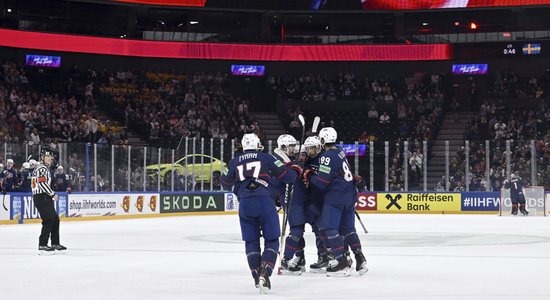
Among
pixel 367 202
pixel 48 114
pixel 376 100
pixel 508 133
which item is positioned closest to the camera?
pixel 367 202

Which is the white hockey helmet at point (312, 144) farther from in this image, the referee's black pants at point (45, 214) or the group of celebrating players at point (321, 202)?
the referee's black pants at point (45, 214)

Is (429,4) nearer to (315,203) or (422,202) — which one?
(422,202)

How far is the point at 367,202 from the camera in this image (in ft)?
118

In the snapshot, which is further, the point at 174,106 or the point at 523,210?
the point at 174,106

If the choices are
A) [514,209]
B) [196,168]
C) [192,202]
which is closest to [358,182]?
[196,168]

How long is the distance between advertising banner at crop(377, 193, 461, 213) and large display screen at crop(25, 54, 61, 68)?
16.5m

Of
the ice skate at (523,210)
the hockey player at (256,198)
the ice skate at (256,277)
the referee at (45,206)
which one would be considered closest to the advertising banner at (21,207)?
the referee at (45,206)

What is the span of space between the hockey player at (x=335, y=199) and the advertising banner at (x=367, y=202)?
23.8m

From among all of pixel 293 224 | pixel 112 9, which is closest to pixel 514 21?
pixel 112 9

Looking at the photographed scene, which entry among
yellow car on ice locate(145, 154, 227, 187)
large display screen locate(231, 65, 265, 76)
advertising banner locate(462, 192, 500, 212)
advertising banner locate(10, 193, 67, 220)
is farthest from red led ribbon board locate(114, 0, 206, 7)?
advertising banner locate(10, 193, 67, 220)

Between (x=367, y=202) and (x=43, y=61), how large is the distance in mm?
16301

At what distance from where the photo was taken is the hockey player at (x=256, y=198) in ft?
33.8

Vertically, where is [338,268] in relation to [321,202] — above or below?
below

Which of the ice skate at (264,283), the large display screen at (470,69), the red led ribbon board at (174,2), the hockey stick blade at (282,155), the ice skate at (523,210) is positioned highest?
the red led ribbon board at (174,2)
